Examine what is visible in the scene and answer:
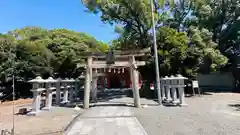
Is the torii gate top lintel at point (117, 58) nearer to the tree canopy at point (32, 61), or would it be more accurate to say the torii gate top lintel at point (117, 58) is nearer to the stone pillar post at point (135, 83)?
the stone pillar post at point (135, 83)

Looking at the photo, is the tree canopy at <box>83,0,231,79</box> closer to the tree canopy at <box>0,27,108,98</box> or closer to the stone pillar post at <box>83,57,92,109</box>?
the tree canopy at <box>0,27,108,98</box>

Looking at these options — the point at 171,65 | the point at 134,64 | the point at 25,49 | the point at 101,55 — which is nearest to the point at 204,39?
the point at 171,65

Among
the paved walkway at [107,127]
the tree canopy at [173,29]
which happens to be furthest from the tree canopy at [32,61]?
the paved walkway at [107,127]

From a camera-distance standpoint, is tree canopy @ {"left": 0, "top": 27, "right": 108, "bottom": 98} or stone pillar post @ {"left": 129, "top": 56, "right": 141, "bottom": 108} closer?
stone pillar post @ {"left": 129, "top": 56, "right": 141, "bottom": 108}

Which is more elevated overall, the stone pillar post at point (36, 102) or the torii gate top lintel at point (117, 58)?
the torii gate top lintel at point (117, 58)

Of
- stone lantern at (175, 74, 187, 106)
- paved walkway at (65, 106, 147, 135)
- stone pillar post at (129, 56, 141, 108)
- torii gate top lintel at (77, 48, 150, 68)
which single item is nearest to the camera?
paved walkway at (65, 106, 147, 135)

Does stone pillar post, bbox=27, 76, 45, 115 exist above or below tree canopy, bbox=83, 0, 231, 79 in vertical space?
below

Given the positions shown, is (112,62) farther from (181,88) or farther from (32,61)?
(32,61)

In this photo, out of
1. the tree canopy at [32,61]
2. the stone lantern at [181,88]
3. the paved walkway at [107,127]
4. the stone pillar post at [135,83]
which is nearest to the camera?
the paved walkway at [107,127]

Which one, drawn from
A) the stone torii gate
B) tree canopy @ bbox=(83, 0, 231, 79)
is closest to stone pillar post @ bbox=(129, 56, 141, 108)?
the stone torii gate

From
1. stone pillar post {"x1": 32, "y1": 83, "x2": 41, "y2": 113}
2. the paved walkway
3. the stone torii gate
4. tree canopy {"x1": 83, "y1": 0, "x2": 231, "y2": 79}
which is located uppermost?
tree canopy {"x1": 83, "y1": 0, "x2": 231, "y2": 79}

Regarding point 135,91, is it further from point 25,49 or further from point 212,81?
point 212,81

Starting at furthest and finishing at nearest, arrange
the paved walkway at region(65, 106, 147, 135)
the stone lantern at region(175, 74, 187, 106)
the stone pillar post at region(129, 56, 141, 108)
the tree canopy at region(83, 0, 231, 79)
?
the tree canopy at region(83, 0, 231, 79), the stone lantern at region(175, 74, 187, 106), the stone pillar post at region(129, 56, 141, 108), the paved walkway at region(65, 106, 147, 135)

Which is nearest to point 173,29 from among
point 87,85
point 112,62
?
point 112,62
